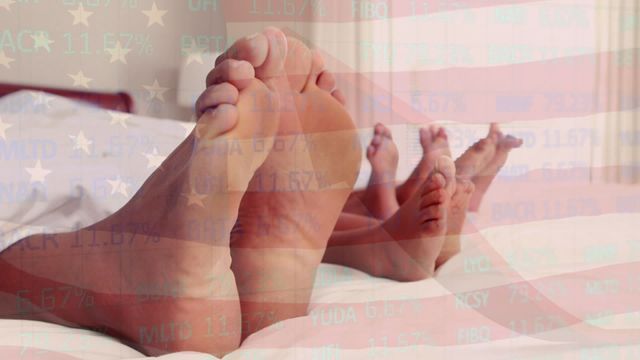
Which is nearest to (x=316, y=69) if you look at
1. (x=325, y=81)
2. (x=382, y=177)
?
(x=325, y=81)

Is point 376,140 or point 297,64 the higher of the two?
point 297,64

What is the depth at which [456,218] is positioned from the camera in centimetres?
63

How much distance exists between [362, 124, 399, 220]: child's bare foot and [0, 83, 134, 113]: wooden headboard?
39 cm

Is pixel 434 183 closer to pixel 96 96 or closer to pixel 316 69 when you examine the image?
pixel 316 69

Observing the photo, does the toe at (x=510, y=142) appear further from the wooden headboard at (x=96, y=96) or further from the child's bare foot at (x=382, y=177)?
the wooden headboard at (x=96, y=96)

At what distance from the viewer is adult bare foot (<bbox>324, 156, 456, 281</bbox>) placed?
0.59 m

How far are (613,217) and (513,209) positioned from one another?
0.11 m

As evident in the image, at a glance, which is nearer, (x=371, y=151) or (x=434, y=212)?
(x=434, y=212)

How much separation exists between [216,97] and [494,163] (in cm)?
41

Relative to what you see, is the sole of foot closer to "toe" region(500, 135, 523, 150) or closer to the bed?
the bed

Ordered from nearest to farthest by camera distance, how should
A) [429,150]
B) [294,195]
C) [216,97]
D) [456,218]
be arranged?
[216,97]
[294,195]
[456,218]
[429,150]

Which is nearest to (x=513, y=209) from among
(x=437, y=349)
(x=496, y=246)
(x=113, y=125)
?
(x=496, y=246)

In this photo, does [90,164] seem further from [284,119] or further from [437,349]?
[437,349]
